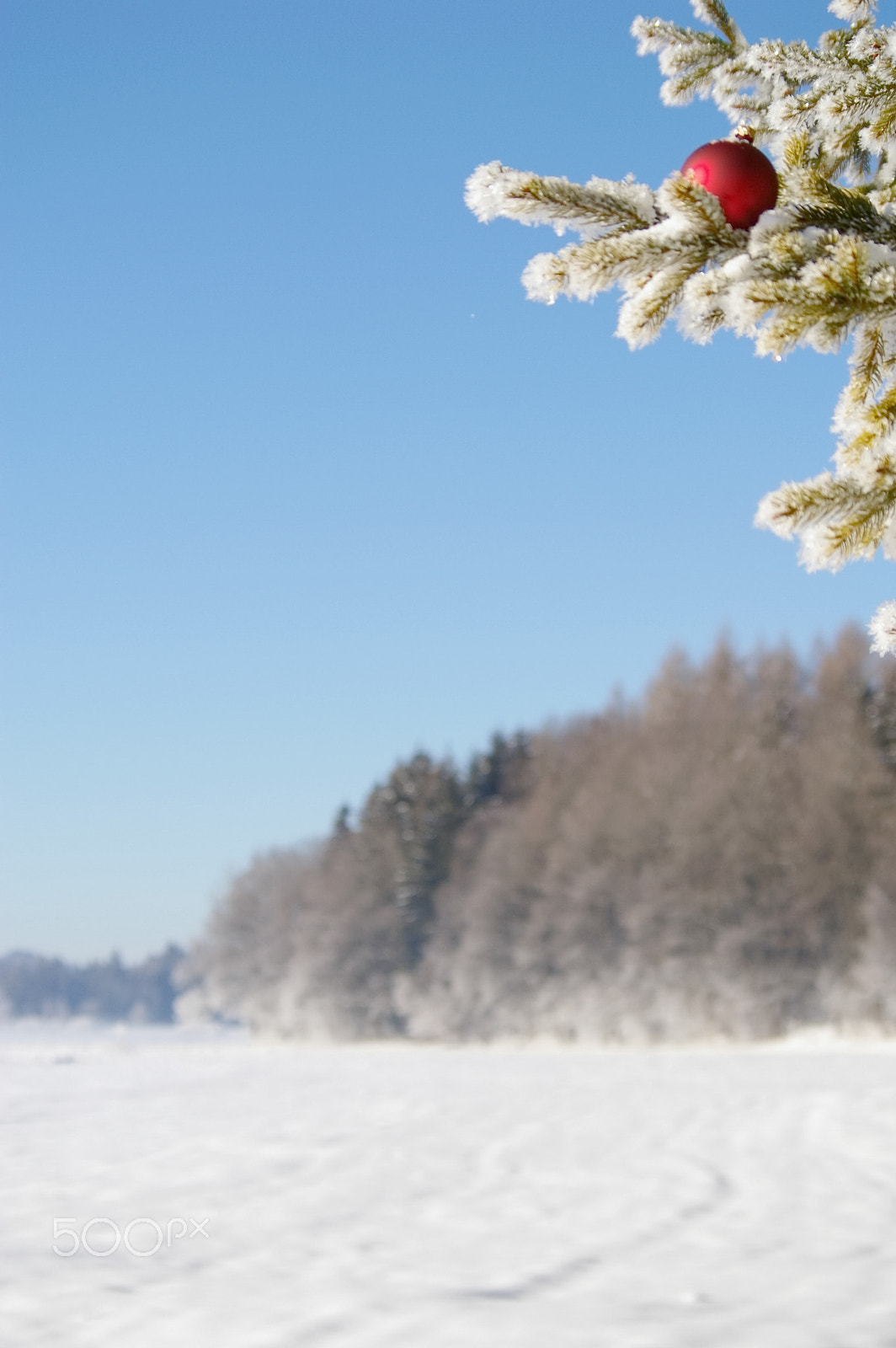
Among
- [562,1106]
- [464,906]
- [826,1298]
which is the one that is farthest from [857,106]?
[464,906]

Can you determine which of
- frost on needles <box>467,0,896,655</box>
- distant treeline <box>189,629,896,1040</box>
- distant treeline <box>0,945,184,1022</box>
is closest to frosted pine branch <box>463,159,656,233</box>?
frost on needles <box>467,0,896,655</box>

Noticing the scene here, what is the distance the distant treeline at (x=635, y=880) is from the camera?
35.2 m

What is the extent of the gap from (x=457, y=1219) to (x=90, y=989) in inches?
4511

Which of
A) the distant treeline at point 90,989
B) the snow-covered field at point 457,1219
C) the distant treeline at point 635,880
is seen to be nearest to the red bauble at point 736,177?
A: the snow-covered field at point 457,1219

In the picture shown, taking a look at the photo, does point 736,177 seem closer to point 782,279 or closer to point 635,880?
point 782,279

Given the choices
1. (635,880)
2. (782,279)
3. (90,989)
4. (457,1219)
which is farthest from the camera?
(90,989)

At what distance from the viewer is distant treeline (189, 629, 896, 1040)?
35219 mm

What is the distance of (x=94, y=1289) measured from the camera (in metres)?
6.25

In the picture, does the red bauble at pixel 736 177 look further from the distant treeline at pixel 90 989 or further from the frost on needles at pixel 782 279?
the distant treeline at pixel 90 989

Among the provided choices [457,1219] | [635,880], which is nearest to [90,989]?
[635,880]

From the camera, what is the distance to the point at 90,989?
111500 millimetres

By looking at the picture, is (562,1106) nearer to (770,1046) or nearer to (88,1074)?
(88,1074)

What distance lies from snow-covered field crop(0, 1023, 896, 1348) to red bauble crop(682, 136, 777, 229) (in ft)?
16.1

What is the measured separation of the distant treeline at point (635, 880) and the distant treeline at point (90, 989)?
62.2 meters
